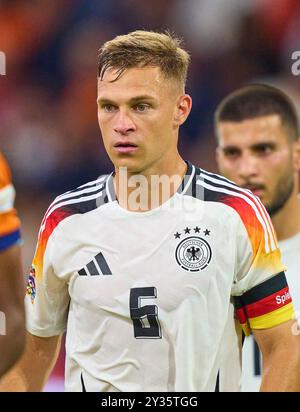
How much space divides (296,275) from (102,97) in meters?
1.35

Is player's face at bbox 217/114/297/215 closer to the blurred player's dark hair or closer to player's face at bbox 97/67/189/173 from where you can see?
the blurred player's dark hair

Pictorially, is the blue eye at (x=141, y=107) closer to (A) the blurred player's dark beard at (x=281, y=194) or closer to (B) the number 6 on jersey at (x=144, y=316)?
(B) the number 6 on jersey at (x=144, y=316)

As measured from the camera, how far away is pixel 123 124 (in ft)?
8.91

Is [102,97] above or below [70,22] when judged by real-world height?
below

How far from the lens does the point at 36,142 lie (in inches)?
141

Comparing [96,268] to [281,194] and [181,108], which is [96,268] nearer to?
[181,108]

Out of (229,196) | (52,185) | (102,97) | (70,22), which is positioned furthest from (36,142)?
(229,196)

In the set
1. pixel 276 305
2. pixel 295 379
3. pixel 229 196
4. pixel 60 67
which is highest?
pixel 60 67

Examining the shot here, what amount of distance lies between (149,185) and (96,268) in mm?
354

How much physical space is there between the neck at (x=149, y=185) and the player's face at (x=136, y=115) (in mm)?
26

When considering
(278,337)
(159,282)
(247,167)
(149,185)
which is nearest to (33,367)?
(159,282)

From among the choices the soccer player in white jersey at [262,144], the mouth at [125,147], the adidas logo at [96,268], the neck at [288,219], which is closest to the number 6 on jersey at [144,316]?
the adidas logo at [96,268]

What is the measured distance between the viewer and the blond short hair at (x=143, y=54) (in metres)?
2.74

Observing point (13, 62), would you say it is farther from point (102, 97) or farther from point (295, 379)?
point (295, 379)
